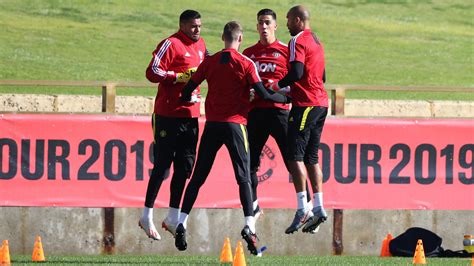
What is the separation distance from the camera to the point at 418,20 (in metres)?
47.5

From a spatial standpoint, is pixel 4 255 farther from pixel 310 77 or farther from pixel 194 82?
pixel 310 77

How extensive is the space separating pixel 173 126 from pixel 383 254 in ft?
11.8

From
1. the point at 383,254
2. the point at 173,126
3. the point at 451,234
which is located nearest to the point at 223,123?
the point at 173,126

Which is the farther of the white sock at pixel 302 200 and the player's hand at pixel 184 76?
the white sock at pixel 302 200

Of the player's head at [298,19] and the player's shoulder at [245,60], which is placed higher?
the player's head at [298,19]

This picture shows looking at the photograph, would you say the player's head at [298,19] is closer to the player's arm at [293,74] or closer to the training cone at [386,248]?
the player's arm at [293,74]

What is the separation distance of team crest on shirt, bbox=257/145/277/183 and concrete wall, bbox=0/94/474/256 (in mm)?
457

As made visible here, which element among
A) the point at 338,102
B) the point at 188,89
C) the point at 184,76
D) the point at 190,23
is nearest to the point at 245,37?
the point at 338,102

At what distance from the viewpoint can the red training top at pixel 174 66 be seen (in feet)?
46.8

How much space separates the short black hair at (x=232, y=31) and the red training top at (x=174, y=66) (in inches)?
30.5

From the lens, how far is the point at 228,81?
537 inches

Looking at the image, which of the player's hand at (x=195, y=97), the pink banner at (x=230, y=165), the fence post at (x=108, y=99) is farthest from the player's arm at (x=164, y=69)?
the fence post at (x=108, y=99)

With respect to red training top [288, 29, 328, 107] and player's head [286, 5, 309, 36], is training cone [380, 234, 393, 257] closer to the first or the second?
red training top [288, 29, 328, 107]

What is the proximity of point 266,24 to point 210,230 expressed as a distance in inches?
159
